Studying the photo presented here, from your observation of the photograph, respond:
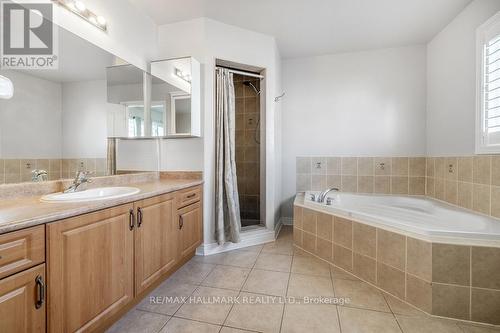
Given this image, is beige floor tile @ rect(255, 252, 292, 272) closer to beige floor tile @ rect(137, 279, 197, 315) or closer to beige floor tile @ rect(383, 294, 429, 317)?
beige floor tile @ rect(137, 279, 197, 315)

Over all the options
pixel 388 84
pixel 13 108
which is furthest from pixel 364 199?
pixel 13 108

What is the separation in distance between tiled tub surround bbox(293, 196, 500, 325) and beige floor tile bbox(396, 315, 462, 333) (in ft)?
0.20

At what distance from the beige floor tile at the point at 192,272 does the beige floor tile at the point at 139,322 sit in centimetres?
42

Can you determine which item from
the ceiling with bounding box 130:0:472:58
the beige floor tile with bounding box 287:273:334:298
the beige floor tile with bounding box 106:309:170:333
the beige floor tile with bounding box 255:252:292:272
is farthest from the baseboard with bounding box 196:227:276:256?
the ceiling with bounding box 130:0:472:58

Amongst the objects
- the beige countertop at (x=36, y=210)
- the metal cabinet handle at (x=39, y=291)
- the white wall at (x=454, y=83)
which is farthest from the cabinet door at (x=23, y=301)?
the white wall at (x=454, y=83)

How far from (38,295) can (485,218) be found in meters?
2.89

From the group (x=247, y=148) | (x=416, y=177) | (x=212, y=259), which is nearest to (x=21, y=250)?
(x=212, y=259)

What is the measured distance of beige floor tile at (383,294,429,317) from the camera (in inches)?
58.6

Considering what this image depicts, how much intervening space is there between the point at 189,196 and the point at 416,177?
9.52 feet

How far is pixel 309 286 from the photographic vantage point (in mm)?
1805

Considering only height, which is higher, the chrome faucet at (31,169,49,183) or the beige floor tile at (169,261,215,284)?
the chrome faucet at (31,169,49,183)

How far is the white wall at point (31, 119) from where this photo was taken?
1.25 metres

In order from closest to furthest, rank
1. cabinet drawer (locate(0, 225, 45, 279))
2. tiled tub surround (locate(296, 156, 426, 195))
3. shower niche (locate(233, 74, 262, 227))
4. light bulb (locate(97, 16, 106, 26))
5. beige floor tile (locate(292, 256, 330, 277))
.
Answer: cabinet drawer (locate(0, 225, 45, 279)) < light bulb (locate(97, 16, 106, 26)) < beige floor tile (locate(292, 256, 330, 277)) < tiled tub surround (locate(296, 156, 426, 195)) < shower niche (locate(233, 74, 262, 227))

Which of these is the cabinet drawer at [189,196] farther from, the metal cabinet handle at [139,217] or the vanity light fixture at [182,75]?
the vanity light fixture at [182,75]
